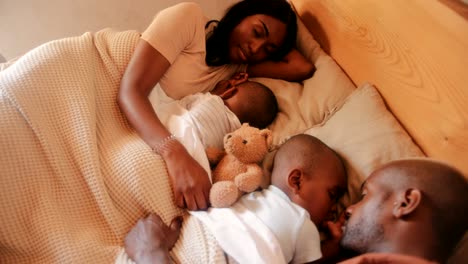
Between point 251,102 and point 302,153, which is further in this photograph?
point 251,102

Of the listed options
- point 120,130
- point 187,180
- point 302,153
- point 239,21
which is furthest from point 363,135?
point 120,130

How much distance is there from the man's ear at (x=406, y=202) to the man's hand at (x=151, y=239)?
0.55 metres

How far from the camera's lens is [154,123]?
1.14 m

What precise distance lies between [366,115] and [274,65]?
19.1 inches

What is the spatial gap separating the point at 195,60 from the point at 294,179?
2.07 feet

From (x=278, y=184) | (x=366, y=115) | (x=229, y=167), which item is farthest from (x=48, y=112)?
(x=366, y=115)

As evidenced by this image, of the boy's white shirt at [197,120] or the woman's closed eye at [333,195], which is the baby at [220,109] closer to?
the boy's white shirt at [197,120]

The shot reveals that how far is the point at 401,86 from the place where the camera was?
1109 millimetres

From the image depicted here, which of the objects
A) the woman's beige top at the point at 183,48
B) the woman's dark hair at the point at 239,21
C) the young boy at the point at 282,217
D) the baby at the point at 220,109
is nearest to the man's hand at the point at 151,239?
the young boy at the point at 282,217

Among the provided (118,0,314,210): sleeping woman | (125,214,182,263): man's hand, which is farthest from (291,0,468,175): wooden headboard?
(125,214,182,263): man's hand

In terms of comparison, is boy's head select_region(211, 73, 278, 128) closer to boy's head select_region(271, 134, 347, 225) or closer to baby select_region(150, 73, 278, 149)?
baby select_region(150, 73, 278, 149)

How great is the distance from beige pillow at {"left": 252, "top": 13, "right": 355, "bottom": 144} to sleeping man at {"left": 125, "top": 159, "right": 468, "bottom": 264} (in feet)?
1.38

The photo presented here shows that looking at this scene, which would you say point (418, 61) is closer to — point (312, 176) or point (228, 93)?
point (312, 176)

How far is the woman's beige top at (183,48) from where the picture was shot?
1.25 metres
